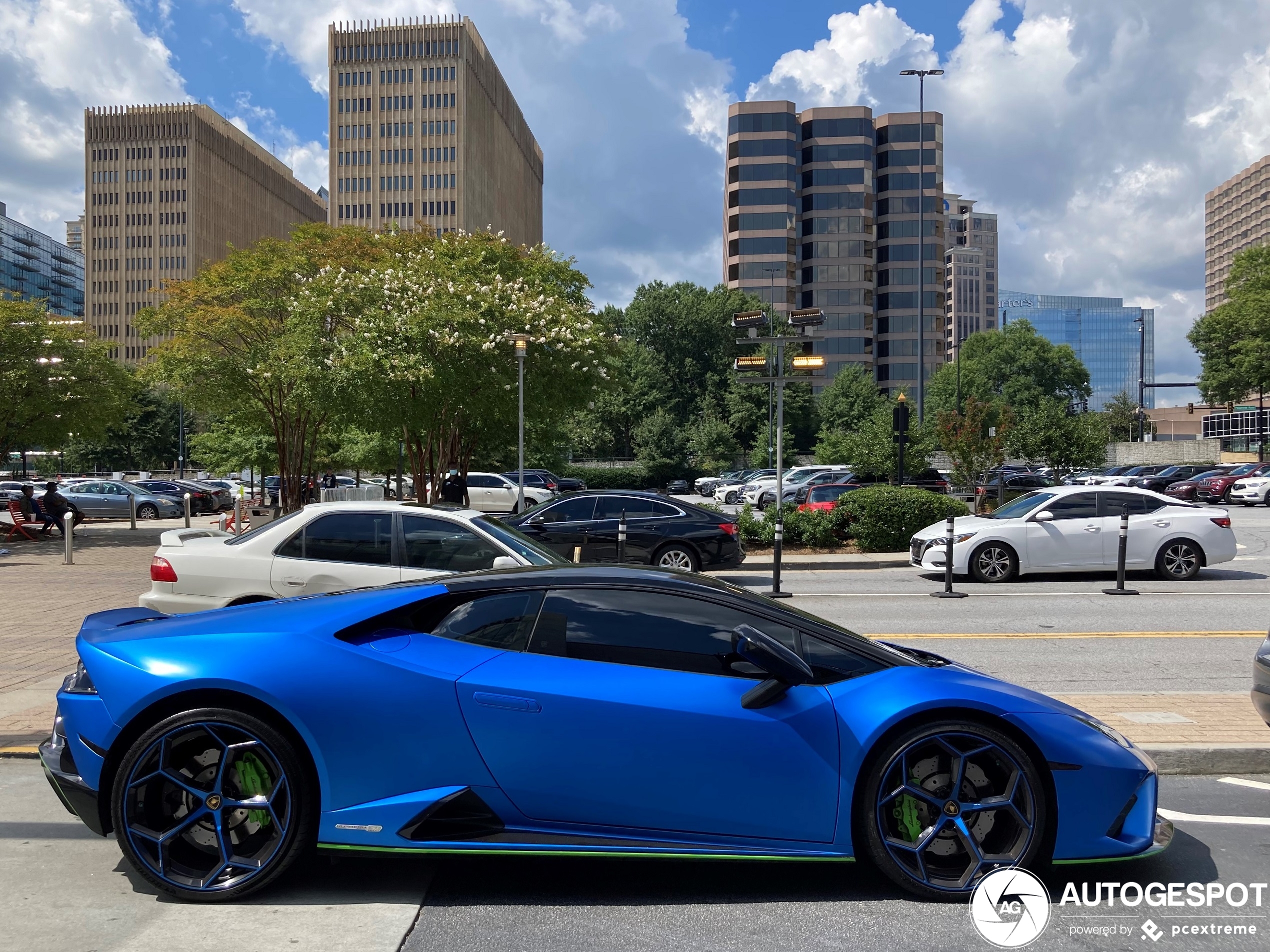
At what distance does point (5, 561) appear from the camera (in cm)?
2000

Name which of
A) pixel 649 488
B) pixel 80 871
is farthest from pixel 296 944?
pixel 649 488

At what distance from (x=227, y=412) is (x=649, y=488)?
→ 103ft

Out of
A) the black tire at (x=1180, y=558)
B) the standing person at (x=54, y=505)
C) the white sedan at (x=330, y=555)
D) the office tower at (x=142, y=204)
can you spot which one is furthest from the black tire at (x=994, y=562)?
the office tower at (x=142, y=204)

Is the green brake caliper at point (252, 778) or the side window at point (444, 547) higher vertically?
the side window at point (444, 547)

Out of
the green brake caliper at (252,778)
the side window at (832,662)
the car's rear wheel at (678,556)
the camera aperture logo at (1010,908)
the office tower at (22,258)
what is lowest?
the camera aperture logo at (1010,908)

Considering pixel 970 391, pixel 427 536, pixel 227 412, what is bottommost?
pixel 427 536

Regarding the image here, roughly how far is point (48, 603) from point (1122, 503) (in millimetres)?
15916

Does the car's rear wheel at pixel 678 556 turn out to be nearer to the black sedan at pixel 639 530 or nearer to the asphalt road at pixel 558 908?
the black sedan at pixel 639 530

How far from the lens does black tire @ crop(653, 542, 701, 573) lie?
50.1 ft

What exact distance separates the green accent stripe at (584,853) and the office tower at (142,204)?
15158cm

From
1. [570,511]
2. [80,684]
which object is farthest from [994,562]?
[80,684]

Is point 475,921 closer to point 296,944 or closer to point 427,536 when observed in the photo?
point 296,944

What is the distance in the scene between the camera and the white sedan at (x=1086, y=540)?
1527 cm

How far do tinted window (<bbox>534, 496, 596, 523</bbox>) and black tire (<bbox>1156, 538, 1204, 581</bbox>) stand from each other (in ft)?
29.6
